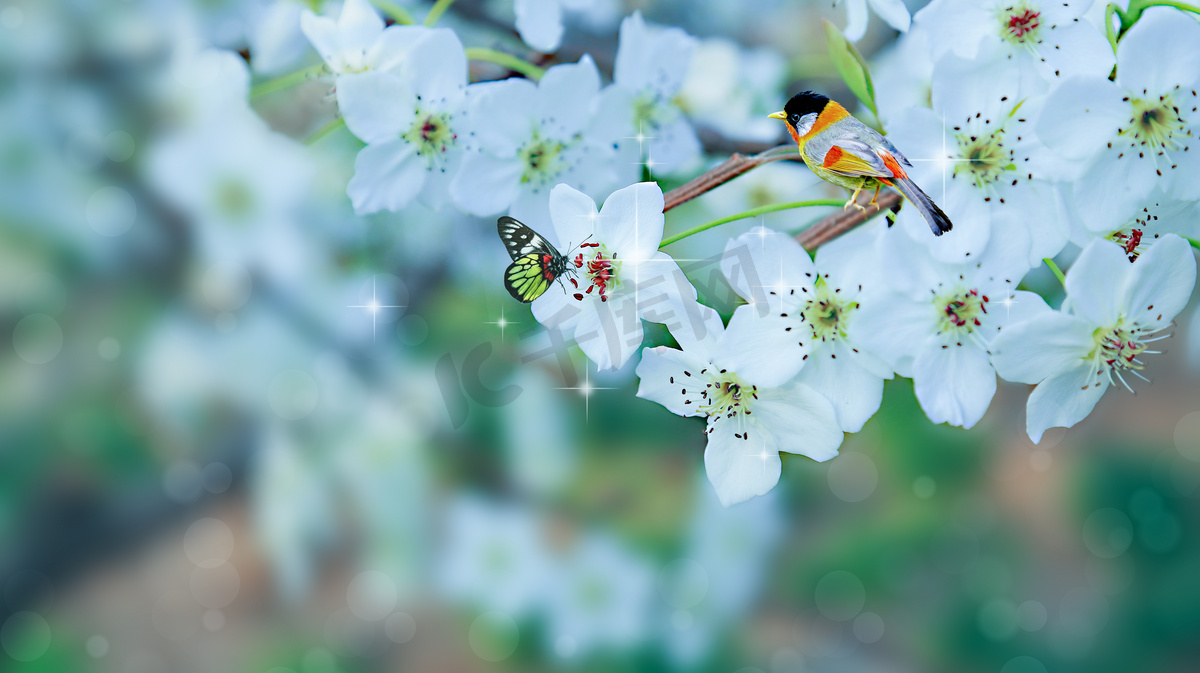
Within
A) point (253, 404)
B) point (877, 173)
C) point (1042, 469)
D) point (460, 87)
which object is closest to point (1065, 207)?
point (877, 173)

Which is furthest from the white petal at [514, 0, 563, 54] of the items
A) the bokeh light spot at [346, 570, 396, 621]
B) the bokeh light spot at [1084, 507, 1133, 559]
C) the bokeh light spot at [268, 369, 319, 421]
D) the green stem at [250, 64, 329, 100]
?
the bokeh light spot at [1084, 507, 1133, 559]

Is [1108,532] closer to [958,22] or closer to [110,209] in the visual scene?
[958,22]

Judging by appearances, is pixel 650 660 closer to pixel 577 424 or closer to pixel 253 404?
pixel 577 424

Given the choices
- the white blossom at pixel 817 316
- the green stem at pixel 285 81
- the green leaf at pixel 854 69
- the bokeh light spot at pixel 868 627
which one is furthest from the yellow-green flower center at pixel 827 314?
the bokeh light spot at pixel 868 627

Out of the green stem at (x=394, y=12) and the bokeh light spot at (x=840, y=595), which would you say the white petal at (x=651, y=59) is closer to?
the green stem at (x=394, y=12)

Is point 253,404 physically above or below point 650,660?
above

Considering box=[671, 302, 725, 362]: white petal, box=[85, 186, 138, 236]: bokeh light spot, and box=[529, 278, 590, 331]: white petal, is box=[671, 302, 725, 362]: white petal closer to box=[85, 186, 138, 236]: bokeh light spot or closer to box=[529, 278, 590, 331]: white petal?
box=[529, 278, 590, 331]: white petal
